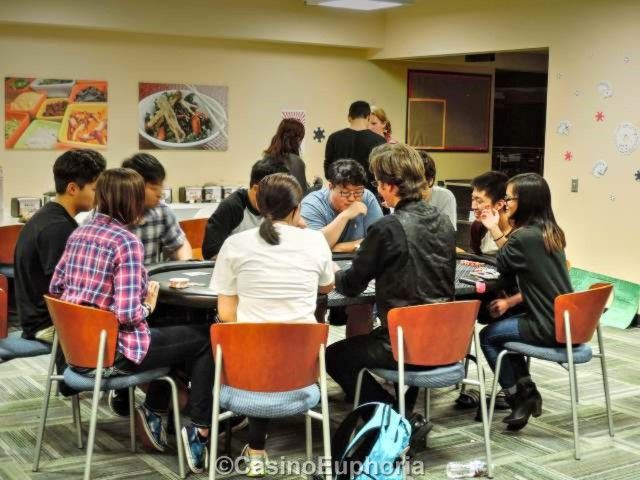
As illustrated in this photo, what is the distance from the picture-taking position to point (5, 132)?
271 inches

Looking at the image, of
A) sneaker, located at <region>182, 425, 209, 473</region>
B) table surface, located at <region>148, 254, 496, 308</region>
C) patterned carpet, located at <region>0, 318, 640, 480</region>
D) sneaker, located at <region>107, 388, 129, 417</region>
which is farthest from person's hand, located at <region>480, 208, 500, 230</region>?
sneaker, located at <region>107, 388, 129, 417</region>

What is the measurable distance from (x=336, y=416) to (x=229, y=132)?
4187 mm

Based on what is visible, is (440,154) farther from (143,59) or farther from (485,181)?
(485,181)

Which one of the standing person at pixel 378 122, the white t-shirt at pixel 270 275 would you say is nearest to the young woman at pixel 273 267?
the white t-shirt at pixel 270 275

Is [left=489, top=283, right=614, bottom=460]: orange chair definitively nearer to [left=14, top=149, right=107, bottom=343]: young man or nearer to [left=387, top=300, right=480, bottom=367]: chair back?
[left=387, top=300, right=480, bottom=367]: chair back

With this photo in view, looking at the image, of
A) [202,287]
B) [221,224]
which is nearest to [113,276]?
[202,287]

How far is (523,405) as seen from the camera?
4.05 meters

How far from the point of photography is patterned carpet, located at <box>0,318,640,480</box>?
3.55 m

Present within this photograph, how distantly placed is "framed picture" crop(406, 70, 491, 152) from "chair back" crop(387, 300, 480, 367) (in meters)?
5.78

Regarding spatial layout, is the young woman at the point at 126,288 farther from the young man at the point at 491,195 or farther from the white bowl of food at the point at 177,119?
the white bowl of food at the point at 177,119

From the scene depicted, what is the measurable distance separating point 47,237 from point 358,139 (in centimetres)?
306

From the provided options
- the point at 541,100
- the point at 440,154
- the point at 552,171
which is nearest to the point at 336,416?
the point at 552,171

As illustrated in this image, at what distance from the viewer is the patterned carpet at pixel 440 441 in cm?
355

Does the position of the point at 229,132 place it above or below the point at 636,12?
below
